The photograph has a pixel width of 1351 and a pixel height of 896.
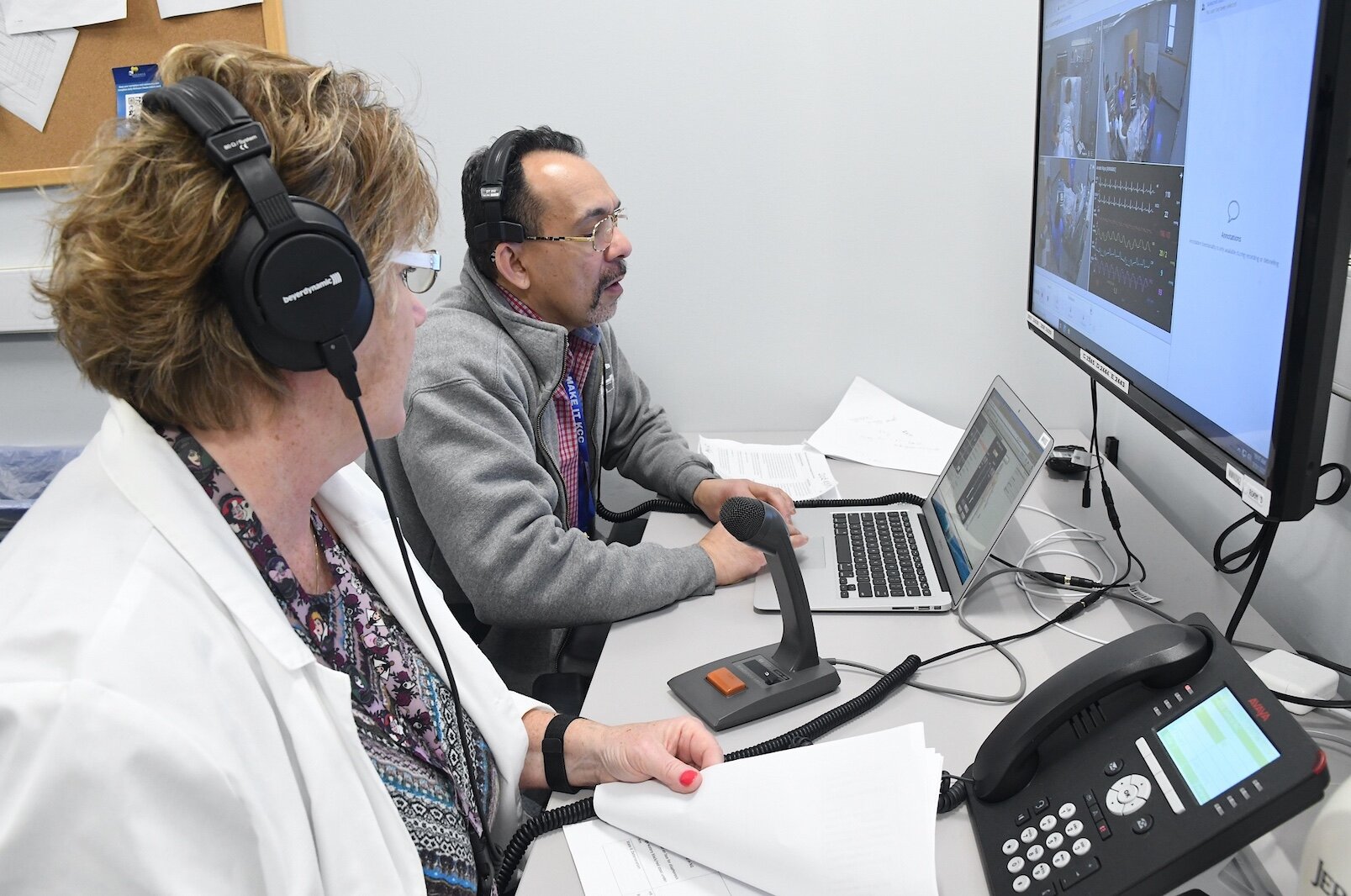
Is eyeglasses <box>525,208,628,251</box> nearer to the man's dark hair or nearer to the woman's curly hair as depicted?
the man's dark hair

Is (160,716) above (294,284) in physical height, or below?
below

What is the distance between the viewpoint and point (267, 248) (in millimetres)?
683

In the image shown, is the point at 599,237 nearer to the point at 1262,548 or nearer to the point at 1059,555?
the point at 1059,555

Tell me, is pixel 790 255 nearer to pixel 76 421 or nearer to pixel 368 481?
pixel 368 481

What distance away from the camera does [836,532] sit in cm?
144

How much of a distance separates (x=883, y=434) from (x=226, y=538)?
1.41 metres

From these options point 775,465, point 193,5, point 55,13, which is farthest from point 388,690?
point 55,13

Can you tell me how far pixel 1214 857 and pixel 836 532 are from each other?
A: 848mm

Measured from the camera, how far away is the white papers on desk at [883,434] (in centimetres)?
180

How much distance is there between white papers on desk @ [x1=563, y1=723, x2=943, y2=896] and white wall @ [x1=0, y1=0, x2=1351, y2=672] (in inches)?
47.9

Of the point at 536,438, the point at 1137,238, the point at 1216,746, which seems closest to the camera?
the point at 1216,746

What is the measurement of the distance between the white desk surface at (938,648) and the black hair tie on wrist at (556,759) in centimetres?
2

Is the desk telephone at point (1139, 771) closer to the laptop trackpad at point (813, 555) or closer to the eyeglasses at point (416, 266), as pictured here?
the laptop trackpad at point (813, 555)

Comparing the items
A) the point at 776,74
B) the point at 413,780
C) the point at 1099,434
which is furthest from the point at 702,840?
the point at 776,74
